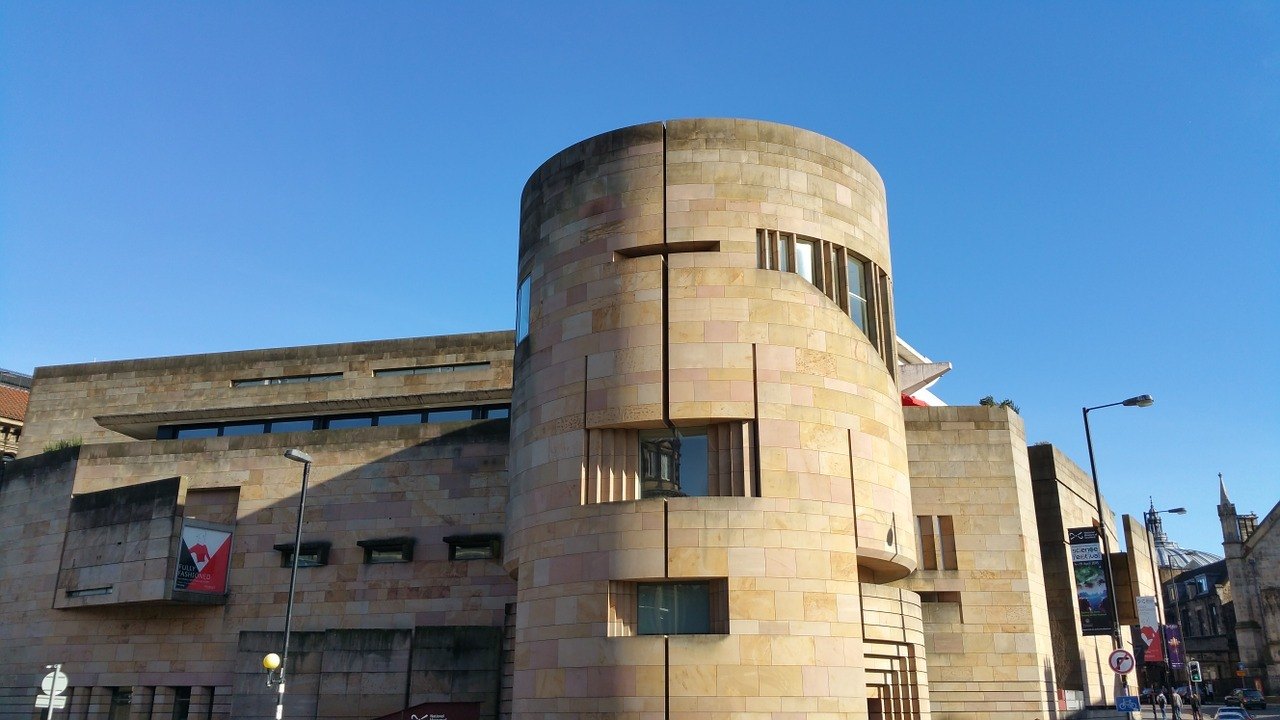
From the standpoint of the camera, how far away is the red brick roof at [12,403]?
76500 mm

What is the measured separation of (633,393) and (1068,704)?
18.0 m

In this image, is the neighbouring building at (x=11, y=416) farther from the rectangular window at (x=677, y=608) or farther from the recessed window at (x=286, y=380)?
the rectangular window at (x=677, y=608)

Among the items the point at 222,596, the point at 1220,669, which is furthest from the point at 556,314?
the point at 1220,669

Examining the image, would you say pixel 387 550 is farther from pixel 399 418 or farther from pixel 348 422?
pixel 348 422

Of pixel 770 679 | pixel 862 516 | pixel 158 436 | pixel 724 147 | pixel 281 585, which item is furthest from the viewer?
pixel 158 436

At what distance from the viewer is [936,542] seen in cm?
3030

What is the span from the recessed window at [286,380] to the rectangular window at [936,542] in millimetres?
26529

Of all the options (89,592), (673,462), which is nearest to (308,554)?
(89,592)

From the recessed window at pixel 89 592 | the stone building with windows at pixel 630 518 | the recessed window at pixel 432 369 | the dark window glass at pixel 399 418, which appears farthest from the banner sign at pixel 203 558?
the recessed window at pixel 432 369

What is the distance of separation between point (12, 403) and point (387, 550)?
59.9 metres

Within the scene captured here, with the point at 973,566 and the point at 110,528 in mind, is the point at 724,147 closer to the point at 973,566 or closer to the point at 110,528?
the point at 973,566

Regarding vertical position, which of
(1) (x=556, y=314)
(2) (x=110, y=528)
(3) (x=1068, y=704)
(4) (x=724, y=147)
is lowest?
(3) (x=1068, y=704)

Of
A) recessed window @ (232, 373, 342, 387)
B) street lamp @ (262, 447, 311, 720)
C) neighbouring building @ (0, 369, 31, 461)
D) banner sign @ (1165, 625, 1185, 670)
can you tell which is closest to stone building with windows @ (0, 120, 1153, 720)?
recessed window @ (232, 373, 342, 387)

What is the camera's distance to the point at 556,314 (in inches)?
1023
